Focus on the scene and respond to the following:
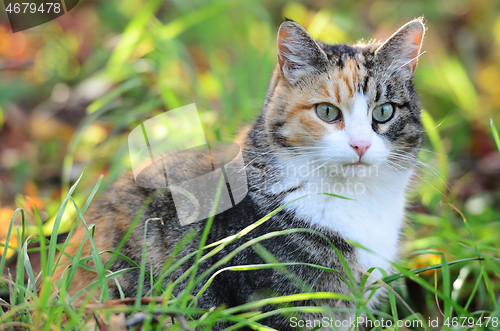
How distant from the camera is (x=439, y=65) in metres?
4.27

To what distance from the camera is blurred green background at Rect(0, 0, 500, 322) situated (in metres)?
2.72

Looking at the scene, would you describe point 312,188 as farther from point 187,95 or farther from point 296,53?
point 187,95

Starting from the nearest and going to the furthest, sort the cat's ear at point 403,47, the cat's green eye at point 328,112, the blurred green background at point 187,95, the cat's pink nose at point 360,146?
the cat's pink nose at point 360,146, the cat's green eye at point 328,112, the cat's ear at point 403,47, the blurred green background at point 187,95

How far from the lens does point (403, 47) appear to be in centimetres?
191

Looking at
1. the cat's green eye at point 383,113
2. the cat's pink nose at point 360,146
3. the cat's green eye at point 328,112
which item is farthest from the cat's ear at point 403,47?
the cat's pink nose at point 360,146

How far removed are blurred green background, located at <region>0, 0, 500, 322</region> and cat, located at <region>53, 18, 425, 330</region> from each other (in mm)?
442

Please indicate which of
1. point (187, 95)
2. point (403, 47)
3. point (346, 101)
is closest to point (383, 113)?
point (346, 101)

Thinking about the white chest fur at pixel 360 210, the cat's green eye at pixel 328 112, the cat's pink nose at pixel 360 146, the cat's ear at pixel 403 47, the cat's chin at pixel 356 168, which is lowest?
the white chest fur at pixel 360 210

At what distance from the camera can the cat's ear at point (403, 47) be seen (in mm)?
1865

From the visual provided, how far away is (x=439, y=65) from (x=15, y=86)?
4.24 meters

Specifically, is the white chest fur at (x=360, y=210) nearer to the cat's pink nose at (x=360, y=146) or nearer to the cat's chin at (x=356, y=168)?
the cat's chin at (x=356, y=168)

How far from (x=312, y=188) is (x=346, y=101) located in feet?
1.31

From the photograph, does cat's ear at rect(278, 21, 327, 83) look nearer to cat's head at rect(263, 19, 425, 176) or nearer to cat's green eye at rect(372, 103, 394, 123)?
cat's head at rect(263, 19, 425, 176)

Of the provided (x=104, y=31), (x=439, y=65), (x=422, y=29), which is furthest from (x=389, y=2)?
(x=422, y=29)
